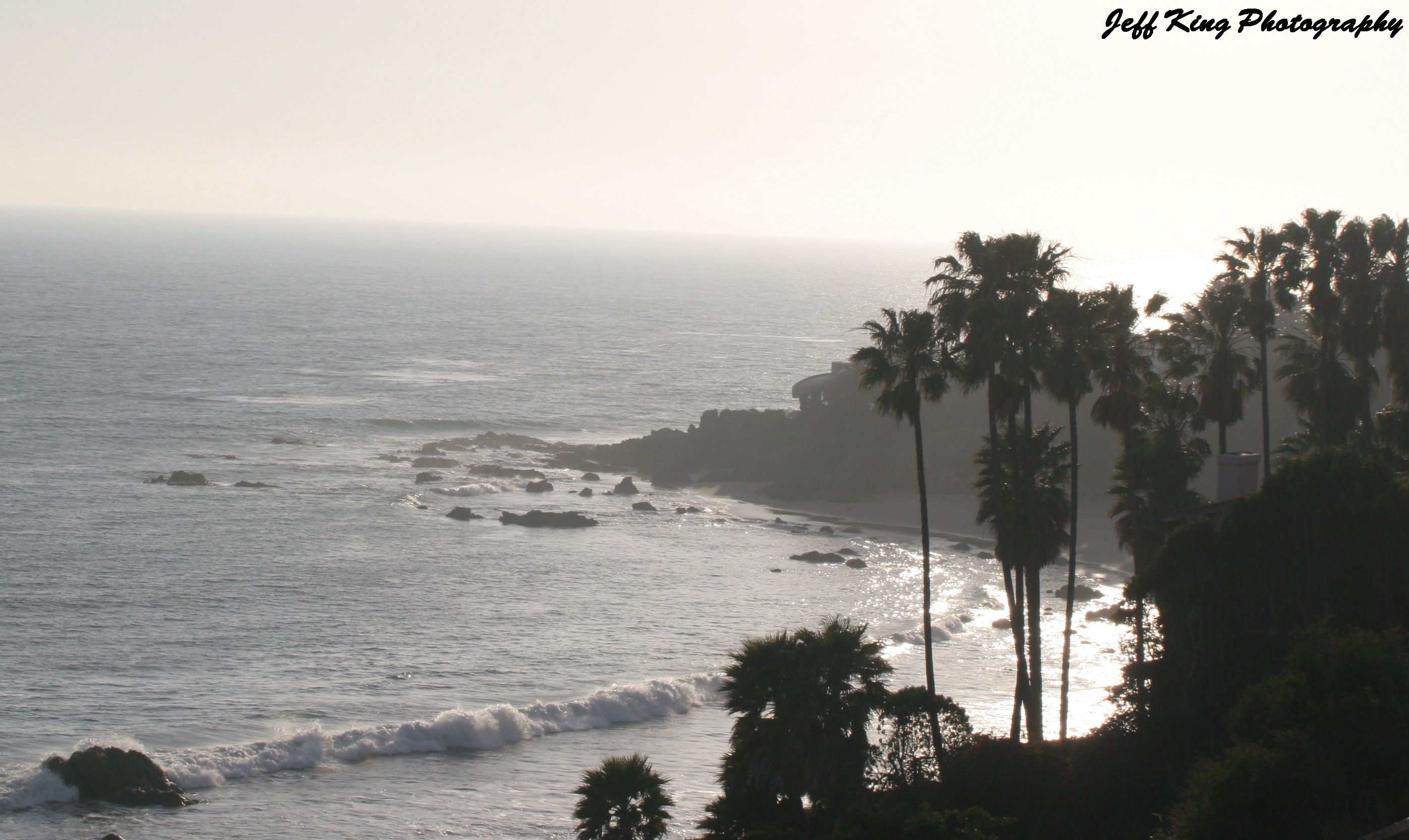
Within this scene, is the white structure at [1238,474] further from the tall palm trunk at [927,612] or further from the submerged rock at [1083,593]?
the submerged rock at [1083,593]

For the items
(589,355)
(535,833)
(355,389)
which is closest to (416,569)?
(535,833)

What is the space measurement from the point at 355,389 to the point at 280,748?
9475 cm

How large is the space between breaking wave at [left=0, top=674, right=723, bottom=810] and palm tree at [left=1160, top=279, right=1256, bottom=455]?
65.9 ft

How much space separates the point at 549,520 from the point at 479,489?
11.0 metres

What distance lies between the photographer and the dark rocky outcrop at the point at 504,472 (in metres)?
85.3

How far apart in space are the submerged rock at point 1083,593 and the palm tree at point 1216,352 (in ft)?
70.4

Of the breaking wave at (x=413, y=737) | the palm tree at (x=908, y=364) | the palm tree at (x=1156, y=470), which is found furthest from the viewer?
the breaking wave at (x=413, y=737)

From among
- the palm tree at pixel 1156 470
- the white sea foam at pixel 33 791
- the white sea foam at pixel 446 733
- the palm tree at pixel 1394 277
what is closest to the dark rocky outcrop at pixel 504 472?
the white sea foam at pixel 446 733

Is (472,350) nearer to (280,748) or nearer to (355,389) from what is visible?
(355,389)

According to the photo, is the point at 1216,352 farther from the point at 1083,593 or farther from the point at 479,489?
the point at 479,489

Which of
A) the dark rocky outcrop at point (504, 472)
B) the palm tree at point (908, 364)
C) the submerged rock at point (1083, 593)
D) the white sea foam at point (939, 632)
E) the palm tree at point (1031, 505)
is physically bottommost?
the white sea foam at point (939, 632)

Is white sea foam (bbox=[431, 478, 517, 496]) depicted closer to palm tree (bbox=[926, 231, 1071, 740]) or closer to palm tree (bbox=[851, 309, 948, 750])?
palm tree (bbox=[851, 309, 948, 750])

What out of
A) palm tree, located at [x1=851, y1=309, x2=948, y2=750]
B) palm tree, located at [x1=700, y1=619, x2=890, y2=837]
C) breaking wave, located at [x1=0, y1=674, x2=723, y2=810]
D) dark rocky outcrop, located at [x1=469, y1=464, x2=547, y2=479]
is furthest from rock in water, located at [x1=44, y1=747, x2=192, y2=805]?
dark rocky outcrop, located at [x1=469, y1=464, x2=547, y2=479]

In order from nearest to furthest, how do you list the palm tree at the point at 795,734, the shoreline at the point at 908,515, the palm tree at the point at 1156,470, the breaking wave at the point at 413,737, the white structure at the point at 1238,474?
the palm tree at the point at 795,734
the white structure at the point at 1238,474
the palm tree at the point at 1156,470
the breaking wave at the point at 413,737
the shoreline at the point at 908,515
